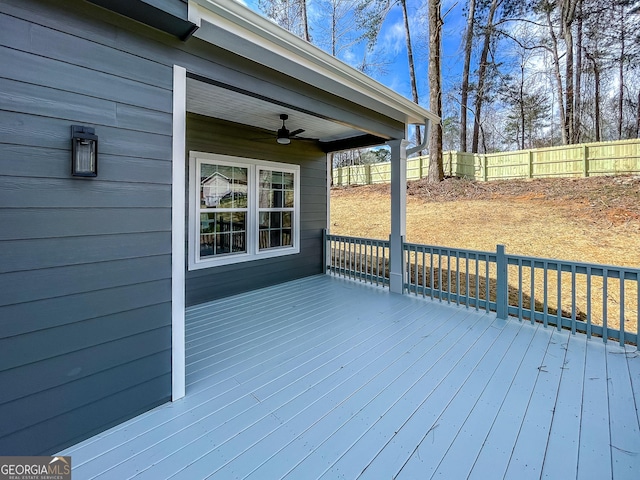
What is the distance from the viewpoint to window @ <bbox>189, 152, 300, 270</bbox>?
439 cm

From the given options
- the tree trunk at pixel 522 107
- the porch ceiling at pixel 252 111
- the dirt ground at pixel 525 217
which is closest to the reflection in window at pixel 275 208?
the porch ceiling at pixel 252 111

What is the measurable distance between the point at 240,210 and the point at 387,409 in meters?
3.58

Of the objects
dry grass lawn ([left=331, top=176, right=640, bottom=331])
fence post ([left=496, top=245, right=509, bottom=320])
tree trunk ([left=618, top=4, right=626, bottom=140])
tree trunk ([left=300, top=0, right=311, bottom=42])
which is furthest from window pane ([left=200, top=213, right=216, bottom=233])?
tree trunk ([left=618, top=4, right=626, bottom=140])

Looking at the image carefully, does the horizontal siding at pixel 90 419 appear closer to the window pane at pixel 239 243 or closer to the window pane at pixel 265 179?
the window pane at pixel 239 243

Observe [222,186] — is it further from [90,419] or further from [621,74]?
[621,74]

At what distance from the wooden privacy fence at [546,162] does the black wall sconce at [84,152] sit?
42.4 feet

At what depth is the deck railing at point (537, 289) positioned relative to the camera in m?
3.24

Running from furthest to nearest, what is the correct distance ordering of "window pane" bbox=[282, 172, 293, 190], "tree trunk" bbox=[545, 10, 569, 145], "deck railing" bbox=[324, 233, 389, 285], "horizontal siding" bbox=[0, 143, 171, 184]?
"tree trunk" bbox=[545, 10, 569, 145] < "window pane" bbox=[282, 172, 293, 190] < "deck railing" bbox=[324, 233, 389, 285] < "horizontal siding" bbox=[0, 143, 171, 184]

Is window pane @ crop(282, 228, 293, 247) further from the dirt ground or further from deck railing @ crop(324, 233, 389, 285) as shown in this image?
the dirt ground

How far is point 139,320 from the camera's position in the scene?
6.77 ft

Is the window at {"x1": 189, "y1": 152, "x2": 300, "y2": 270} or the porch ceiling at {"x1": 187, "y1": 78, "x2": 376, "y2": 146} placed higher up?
the porch ceiling at {"x1": 187, "y1": 78, "x2": 376, "y2": 146}

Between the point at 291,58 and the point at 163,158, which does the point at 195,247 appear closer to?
the point at 163,158

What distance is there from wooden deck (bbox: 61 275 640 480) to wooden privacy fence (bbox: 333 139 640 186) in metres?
10.3

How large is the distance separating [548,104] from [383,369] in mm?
17477
